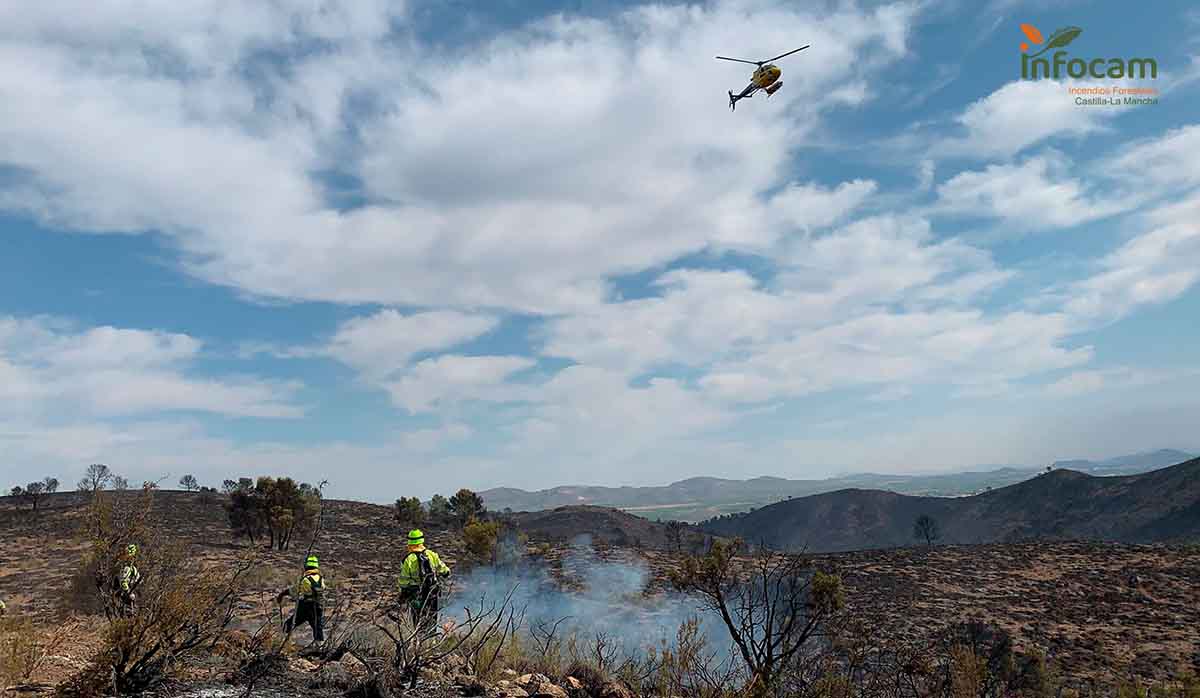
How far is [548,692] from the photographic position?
691 cm

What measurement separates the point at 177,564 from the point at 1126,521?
8191 cm

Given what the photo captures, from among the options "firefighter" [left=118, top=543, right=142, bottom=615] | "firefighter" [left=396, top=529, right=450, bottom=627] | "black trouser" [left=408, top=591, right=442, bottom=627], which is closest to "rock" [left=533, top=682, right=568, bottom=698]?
"black trouser" [left=408, top=591, right=442, bottom=627]

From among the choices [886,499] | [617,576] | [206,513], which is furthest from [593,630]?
[886,499]

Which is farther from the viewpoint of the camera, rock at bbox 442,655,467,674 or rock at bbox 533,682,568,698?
rock at bbox 442,655,467,674

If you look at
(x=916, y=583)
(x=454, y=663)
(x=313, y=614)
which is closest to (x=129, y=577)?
(x=313, y=614)

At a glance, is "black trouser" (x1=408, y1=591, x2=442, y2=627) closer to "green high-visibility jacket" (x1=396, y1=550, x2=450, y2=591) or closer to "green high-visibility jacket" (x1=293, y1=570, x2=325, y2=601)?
"green high-visibility jacket" (x1=396, y1=550, x2=450, y2=591)

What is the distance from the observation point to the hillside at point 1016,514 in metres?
63.0

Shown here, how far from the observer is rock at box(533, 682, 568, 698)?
6.81 meters

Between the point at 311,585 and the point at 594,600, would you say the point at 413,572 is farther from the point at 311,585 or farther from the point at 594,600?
the point at 594,600

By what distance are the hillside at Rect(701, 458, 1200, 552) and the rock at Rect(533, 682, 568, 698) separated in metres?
34.7

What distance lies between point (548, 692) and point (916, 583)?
28091mm

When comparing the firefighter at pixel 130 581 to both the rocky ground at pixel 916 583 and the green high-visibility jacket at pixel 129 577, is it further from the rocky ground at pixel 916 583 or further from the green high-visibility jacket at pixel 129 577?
the rocky ground at pixel 916 583

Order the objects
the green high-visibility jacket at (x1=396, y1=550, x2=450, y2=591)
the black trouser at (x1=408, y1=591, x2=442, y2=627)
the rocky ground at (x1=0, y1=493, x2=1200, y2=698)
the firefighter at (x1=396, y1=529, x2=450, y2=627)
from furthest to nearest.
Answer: the rocky ground at (x1=0, y1=493, x2=1200, y2=698), the green high-visibility jacket at (x1=396, y1=550, x2=450, y2=591), the firefighter at (x1=396, y1=529, x2=450, y2=627), the black trouser at (x1=408, y1=591, x2=442, y2=627)

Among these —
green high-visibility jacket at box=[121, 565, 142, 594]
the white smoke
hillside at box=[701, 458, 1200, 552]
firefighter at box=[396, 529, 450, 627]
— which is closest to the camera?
green high-visibility jacket at box=[121, 565, 142, 594]
